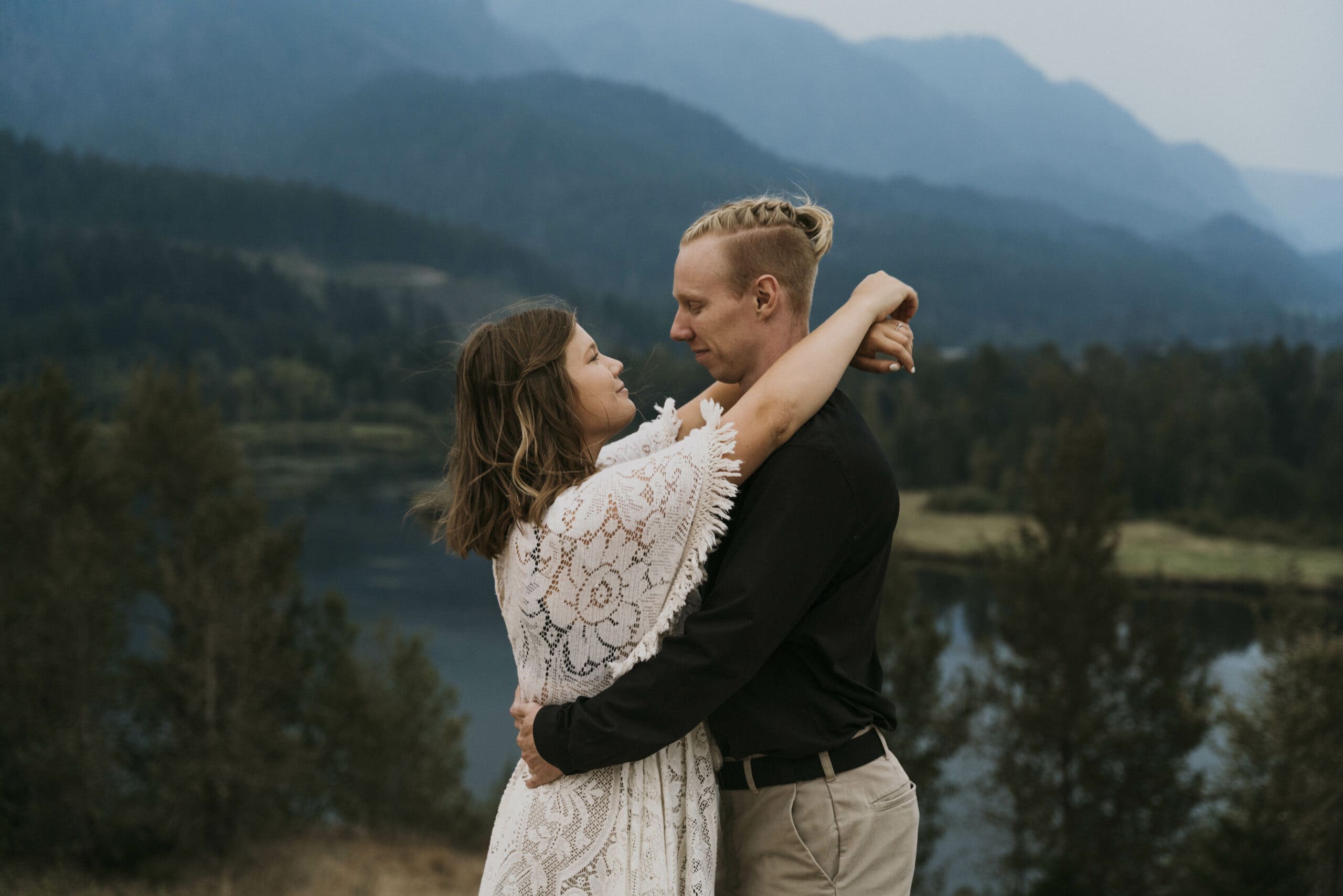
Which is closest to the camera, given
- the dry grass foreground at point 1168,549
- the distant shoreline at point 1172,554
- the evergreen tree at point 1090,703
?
the evergreen tree at point 1090,703

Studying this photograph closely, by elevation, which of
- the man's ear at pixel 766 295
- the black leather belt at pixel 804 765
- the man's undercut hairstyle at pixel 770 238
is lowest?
the black leather belt at pixel 804 765

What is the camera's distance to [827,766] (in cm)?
246

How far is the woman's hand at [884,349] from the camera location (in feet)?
9.16

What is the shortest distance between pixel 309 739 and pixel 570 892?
36916 millimetres

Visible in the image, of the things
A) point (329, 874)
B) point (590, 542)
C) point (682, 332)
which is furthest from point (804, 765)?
point (329, 874)

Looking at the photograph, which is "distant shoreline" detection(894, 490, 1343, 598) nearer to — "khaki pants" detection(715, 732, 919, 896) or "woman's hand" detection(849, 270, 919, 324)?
"woman's hand" detection(849, 270, 919, 324)

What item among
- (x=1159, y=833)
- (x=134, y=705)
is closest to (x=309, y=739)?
(x=134, y=705)

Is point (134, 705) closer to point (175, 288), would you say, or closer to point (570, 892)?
point (570, 892)

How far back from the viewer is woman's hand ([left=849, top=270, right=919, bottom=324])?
2.79m

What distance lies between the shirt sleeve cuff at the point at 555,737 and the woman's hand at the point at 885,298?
1.24 m

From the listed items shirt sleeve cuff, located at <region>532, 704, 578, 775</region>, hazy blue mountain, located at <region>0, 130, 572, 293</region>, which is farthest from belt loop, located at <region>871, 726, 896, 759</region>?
hazy blue mountain, located at <region>0, 130, 572, 293</region>

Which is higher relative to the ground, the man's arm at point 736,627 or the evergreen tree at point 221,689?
the man's arm at point 736,627

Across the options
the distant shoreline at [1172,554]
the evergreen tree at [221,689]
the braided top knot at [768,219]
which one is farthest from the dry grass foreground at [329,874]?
Result: the braided top knot at [768,219]

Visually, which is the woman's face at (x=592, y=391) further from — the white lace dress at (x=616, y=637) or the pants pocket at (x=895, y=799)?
the pants pocket at (x=895, y=799)
